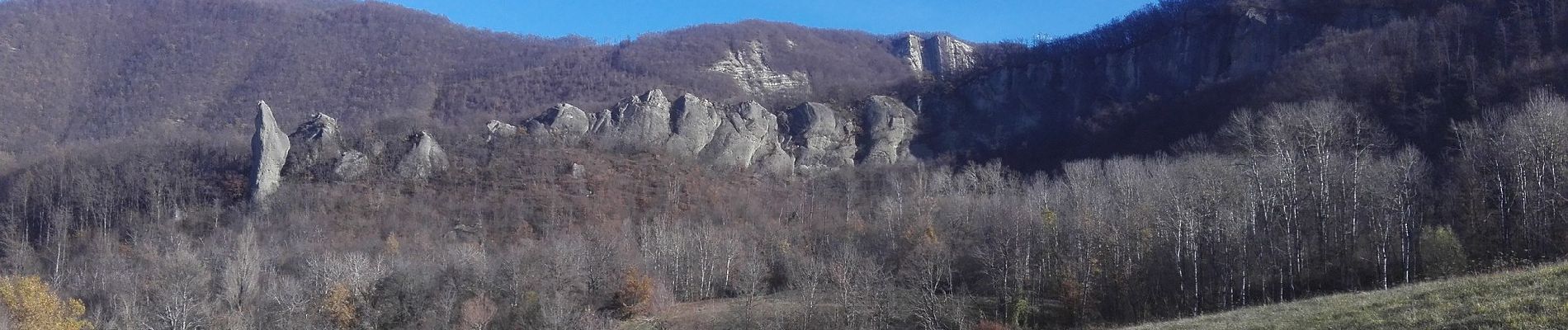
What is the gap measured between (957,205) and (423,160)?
57.1 metres

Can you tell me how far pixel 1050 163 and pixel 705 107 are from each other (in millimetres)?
42624

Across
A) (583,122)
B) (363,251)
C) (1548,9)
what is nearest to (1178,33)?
(1548,9)

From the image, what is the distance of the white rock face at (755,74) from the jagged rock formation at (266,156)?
92.3 meters

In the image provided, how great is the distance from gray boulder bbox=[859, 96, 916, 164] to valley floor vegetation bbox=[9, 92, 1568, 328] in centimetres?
1186

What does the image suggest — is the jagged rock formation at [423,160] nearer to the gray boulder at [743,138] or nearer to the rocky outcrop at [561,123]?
the rocky outcrop at [561,123]

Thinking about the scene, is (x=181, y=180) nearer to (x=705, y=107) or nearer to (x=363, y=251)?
(x=363, y=251)

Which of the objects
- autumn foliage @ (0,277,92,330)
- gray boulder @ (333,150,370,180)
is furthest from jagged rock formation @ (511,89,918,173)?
autumn foliage @ (0,277,92,330)

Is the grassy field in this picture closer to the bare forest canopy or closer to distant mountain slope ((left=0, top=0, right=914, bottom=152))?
the bare forest canopy

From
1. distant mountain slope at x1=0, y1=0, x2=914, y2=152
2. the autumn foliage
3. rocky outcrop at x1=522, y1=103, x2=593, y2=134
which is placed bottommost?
the autumn foliage

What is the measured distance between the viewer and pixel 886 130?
116062mm

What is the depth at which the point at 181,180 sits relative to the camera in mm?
91500

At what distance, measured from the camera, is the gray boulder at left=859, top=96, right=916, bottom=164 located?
368 ft

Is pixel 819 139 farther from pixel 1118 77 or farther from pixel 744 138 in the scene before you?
pixel 1118 77

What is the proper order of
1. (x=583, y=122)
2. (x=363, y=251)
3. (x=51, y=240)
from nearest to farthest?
(x=363, y=251) < (x=51, y=240) < (x=583, y=122)
